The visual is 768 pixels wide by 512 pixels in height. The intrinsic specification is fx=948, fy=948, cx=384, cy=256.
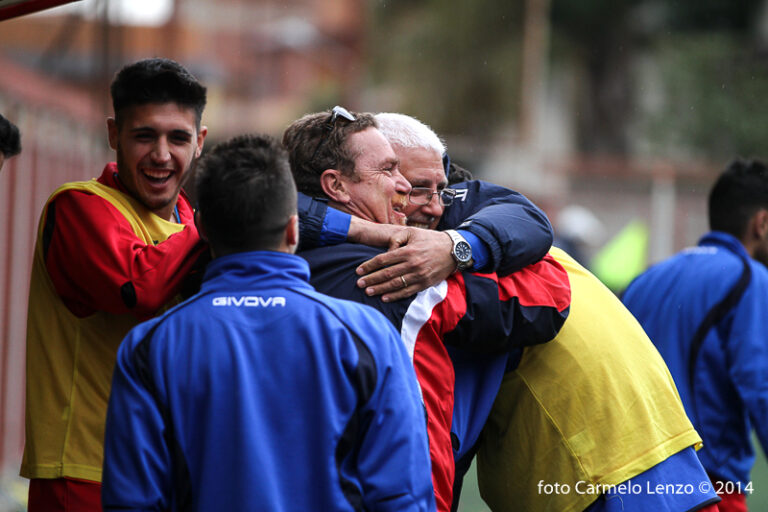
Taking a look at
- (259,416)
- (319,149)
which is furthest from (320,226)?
(259,416)

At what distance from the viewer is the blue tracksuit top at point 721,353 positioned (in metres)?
4.65

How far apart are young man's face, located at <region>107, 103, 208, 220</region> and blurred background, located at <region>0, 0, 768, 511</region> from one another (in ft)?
52.8

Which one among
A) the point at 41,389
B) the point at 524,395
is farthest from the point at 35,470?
the point at 524,395

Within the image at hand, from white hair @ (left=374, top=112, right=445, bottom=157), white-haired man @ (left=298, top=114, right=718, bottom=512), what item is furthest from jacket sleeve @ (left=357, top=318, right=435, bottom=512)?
white hair @ (left=374, top=112, right=445, bottom=157)

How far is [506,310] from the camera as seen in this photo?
280cm


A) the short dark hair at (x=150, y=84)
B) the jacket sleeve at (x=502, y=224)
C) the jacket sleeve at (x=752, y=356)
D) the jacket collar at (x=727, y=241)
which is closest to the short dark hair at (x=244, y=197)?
the jacket sleeve at (x=502, y=224)

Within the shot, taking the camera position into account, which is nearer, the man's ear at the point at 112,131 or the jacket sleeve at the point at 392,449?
the jacket sleeve at the point at 392,449

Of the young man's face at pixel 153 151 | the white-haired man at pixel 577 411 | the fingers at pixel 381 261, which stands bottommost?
the white-haired man at pixel 577 411

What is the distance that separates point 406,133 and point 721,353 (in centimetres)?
242

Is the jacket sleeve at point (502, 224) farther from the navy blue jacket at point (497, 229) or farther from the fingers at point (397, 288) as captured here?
the fingers at point (397, 288)

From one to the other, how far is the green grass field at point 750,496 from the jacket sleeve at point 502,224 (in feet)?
17.1

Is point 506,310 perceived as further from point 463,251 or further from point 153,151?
point 153,151

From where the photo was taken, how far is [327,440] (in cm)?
222

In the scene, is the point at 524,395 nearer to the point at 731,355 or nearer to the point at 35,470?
the point at 35,470
